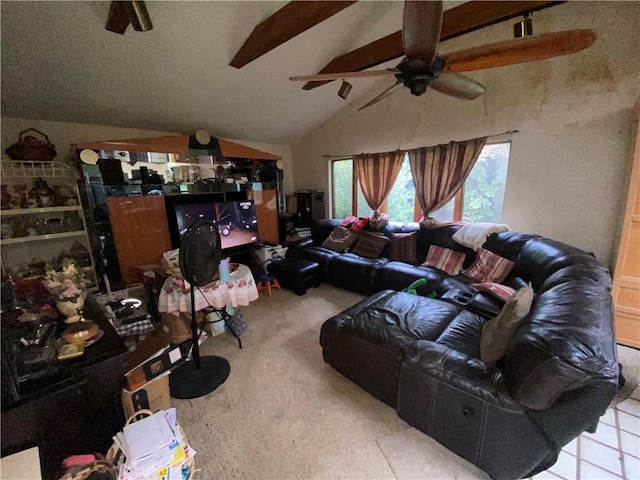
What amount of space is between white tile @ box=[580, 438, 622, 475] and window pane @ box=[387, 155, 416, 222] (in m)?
2.87

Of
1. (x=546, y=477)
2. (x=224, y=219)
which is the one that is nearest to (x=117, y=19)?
(x=224, y=219)

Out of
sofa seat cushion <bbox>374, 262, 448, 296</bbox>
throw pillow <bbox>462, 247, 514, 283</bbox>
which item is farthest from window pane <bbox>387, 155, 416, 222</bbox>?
throw pillow <bbox>462, 247, 514, 283</bbox>

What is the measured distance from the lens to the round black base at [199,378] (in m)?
1.79

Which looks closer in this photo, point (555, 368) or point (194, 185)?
point (555, 368)

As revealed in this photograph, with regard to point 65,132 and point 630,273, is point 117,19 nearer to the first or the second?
point 65,132

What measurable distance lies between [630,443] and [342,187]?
4045 millimetres

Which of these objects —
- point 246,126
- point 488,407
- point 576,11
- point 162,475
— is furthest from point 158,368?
point 576,11

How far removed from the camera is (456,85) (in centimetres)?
172

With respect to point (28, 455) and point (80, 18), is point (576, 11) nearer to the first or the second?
point (80, 18)

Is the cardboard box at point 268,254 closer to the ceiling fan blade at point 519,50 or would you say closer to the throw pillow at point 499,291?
the throw pillow at point 499,291

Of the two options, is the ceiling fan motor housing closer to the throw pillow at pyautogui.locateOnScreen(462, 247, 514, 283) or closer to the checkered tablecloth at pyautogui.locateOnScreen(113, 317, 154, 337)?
the throw pillow at pyautogui.locateOnScreen(462, 247, 514, 283)

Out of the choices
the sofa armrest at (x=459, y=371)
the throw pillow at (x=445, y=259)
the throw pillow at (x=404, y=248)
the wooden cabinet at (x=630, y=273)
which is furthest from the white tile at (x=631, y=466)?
the throw pillow at (x=404, y=248)

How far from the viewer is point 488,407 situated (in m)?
1.10

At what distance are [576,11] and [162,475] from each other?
449cm
